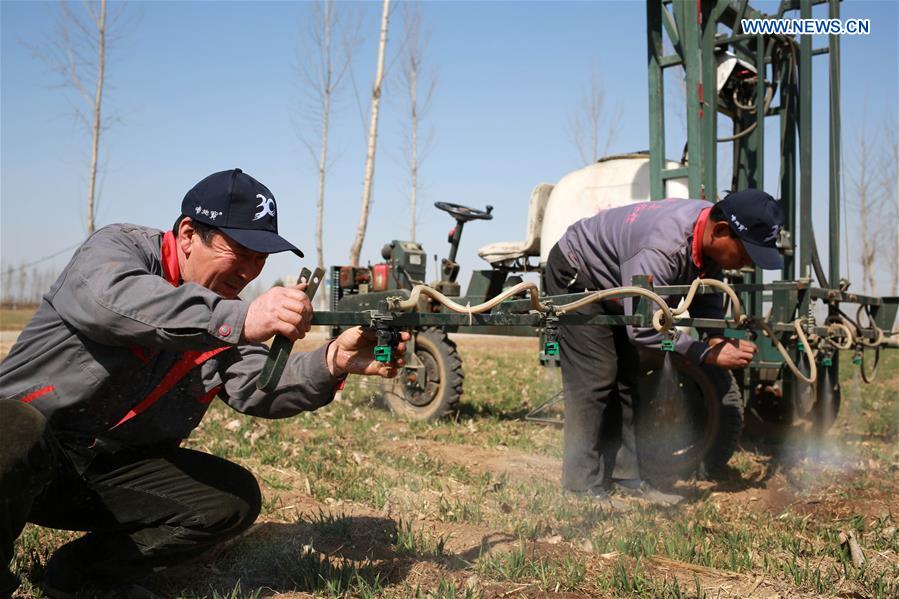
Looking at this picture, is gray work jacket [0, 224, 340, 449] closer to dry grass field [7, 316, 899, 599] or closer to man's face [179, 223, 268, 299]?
man's face [179, 223, 268, 299]

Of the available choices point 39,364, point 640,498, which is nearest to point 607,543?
point 640,498

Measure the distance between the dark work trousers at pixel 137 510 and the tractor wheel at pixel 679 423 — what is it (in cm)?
293

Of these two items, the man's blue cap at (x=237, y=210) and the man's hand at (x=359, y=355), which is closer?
the man's blue cap at (x=237, y=210)

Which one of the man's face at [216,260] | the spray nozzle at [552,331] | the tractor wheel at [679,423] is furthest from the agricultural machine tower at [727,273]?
the man's face at [216,260]

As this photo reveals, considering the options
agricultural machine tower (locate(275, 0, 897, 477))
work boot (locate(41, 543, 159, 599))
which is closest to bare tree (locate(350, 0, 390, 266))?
agricultural machine tower (locate(275, 0, 897, 477))

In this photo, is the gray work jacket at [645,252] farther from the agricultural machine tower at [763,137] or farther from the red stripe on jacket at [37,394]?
the red stripe on jacket at [37,394]

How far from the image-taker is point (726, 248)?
13.5 ft

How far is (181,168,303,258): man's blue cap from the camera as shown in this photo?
106 inches

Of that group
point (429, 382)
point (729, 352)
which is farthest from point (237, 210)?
point (429, 382)

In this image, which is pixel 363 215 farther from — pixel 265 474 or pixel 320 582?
pixel 320 582

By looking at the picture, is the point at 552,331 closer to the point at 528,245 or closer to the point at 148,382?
the point at 148,382

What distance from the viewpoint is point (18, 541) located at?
3598mm

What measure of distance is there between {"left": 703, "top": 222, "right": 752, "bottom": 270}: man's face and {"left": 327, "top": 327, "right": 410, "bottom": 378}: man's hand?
2014 millimetres

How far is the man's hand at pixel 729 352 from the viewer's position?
4.13 m
